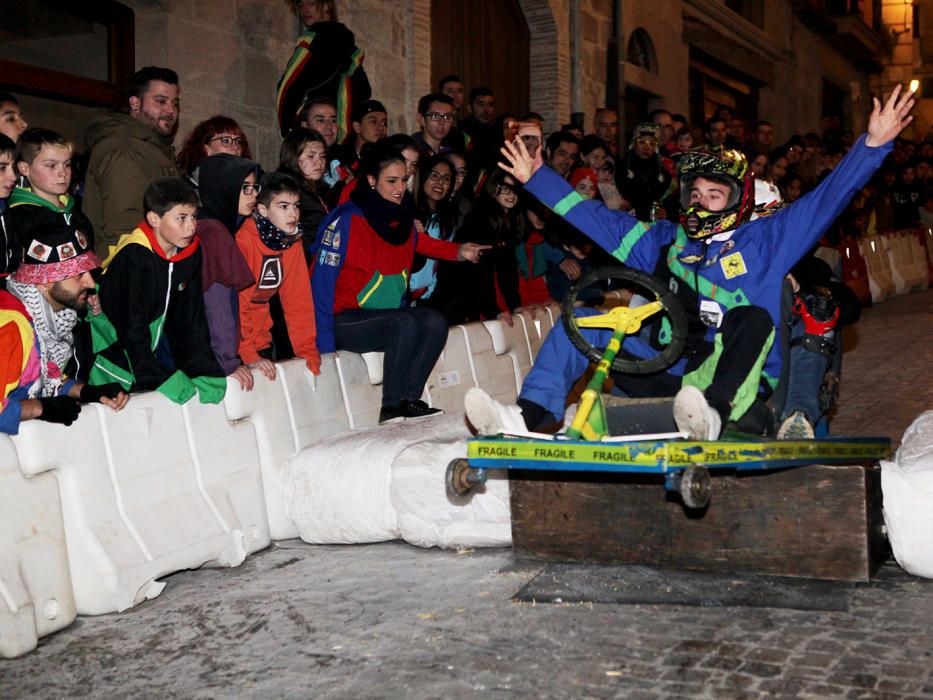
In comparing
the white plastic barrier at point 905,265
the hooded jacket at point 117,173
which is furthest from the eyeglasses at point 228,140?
the white plastic barrier at point 905,265

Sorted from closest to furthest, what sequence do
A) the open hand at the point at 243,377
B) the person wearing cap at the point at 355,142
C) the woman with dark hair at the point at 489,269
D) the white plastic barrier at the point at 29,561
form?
the white plastic barrier at the point at 29,561 → the open hand at the point at 243,377 → the person wearing cap at the point at 355,142 → the woman with dark hair at the point at 489,269

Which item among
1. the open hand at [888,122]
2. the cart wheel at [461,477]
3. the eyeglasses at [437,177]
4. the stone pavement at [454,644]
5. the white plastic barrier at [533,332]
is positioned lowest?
the stone pavement at [454,644]

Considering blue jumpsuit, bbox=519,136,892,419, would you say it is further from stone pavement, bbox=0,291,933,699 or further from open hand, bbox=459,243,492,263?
open hand, bbox=459,243,492,263

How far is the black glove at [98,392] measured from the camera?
525 centimetres

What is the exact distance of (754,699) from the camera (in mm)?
3867

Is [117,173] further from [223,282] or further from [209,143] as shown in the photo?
[223,282]

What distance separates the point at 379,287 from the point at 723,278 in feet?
8.71

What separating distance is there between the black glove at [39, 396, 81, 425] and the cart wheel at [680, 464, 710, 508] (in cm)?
239

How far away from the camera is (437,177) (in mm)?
8820

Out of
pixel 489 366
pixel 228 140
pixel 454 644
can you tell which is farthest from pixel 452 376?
pixel 454 644

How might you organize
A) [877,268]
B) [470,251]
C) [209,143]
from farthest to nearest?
[877,268], [470,251], [209,143]

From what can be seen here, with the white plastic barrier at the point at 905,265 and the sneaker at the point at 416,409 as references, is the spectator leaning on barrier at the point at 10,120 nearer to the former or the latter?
the sneaker at the point at 416,409

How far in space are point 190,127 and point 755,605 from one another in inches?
237

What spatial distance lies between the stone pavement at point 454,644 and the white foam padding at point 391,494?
26 centimetres
